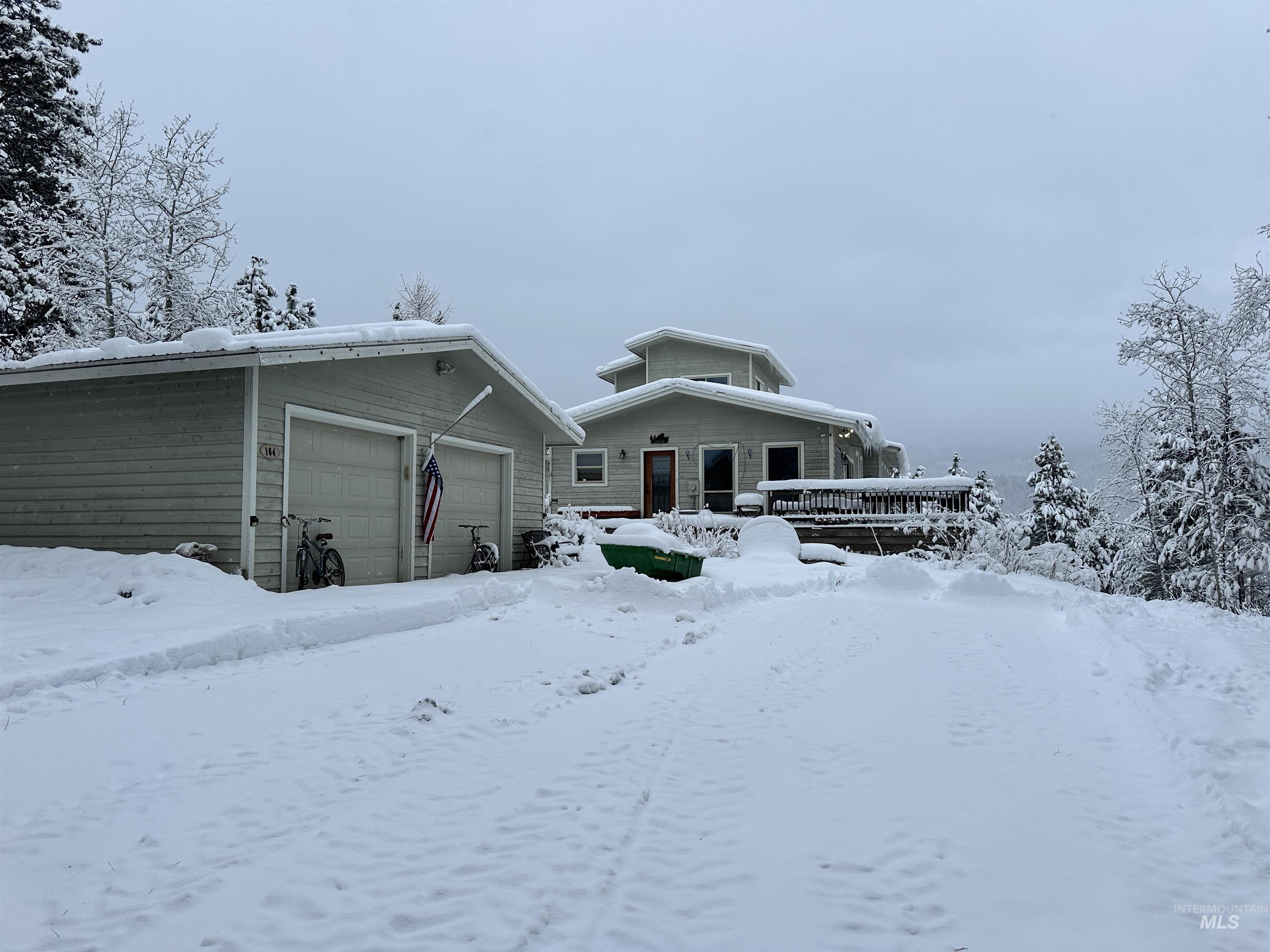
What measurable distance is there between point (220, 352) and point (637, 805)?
7.09m

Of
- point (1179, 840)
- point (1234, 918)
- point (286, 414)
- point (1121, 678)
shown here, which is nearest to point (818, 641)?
point (1121, 678)

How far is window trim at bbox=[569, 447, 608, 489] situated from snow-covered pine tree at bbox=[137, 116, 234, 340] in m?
10.8

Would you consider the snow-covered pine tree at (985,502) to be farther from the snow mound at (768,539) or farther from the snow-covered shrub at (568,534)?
the snow-covered shrub at (568,534)

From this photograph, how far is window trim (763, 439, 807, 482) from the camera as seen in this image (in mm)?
20641

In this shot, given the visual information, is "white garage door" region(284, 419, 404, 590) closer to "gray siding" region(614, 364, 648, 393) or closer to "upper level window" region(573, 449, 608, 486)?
"upper level window" region(573, 449, 608, 486)

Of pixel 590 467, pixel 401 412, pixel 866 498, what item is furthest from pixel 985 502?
pixel 401 412

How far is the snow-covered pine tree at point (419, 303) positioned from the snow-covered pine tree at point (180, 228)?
11555 mm

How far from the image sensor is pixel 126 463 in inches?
340

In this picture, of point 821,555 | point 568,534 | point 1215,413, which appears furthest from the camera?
point 568,534

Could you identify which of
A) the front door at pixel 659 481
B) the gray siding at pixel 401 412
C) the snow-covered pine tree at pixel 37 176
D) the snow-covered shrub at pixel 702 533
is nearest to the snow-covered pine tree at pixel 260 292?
the snow-covered pine tree at pixel 37 176

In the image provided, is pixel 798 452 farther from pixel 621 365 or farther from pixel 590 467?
pixel 621 365

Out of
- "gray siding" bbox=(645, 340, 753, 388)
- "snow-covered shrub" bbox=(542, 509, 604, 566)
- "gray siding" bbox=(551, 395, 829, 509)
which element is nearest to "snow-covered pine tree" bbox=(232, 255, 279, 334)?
"gray siding" bbox=(551, 395, 829, 509)

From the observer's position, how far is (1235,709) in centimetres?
458

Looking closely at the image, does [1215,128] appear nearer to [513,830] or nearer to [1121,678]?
[1121,678]
